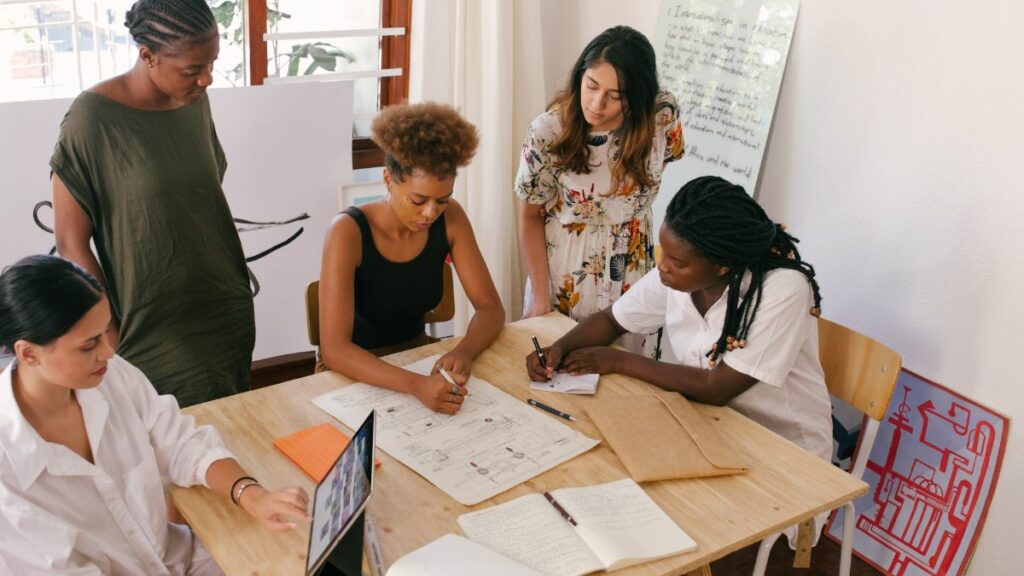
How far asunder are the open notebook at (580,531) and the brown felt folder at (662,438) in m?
0.09

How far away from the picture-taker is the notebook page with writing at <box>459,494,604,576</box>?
134cm

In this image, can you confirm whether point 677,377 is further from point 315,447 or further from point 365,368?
point 315,447

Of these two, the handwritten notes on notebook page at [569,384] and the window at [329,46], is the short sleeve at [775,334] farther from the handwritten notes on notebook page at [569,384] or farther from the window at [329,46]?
the window at [329,46]

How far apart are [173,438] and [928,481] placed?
1.96m

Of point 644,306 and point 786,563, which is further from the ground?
point 644,306

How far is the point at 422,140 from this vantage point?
1.97 meters

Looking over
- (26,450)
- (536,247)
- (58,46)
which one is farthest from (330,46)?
(26,450)

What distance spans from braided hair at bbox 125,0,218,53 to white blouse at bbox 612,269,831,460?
1.12 meters

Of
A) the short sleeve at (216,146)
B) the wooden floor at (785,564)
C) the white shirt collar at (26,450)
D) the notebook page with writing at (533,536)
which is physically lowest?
the wooden floor at (785,564)

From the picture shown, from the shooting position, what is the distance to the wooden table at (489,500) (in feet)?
4.56

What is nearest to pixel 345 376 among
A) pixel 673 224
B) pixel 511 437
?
pixel 511 437

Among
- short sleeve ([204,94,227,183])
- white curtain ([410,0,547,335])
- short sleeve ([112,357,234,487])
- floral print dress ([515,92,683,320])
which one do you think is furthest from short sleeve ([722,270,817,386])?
white curtain ([410,0,547,335])

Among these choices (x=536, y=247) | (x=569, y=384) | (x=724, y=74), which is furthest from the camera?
(x=724, y=74)

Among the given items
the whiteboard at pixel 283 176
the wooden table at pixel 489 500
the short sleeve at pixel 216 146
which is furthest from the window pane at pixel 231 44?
the wooden table at pixel 489 500
